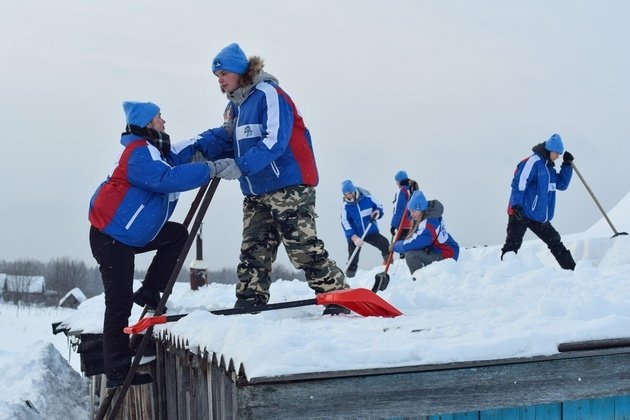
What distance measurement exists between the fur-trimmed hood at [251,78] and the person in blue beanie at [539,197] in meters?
5.28

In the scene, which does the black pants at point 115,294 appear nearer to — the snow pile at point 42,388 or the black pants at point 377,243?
the snow pile at point 42,388

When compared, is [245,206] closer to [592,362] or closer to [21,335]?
[592,362]

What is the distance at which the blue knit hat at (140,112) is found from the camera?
4.87 metres

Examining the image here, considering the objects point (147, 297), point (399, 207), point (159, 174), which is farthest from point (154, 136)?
Answer: point (399, 207)

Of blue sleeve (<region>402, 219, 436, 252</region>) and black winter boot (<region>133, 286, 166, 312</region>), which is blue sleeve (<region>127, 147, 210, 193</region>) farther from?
blue sleeve (<region>402, 219, 436, 252</region>)

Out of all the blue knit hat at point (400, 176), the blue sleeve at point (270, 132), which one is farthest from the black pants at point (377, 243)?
the blue sleeve at point (270, 132)

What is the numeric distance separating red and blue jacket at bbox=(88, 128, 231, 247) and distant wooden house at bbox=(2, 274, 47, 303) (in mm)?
84249

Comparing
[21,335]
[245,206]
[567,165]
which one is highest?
[567,165]

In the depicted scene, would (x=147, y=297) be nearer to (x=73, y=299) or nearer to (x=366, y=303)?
(x=366, y=303)

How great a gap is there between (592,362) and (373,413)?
1.22 metres

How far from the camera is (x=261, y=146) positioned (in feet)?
16.2

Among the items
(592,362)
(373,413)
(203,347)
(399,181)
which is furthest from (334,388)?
(399,181)

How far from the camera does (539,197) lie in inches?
371

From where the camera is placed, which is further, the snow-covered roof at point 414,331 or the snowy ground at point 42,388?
the snowy ground at point 42,388
